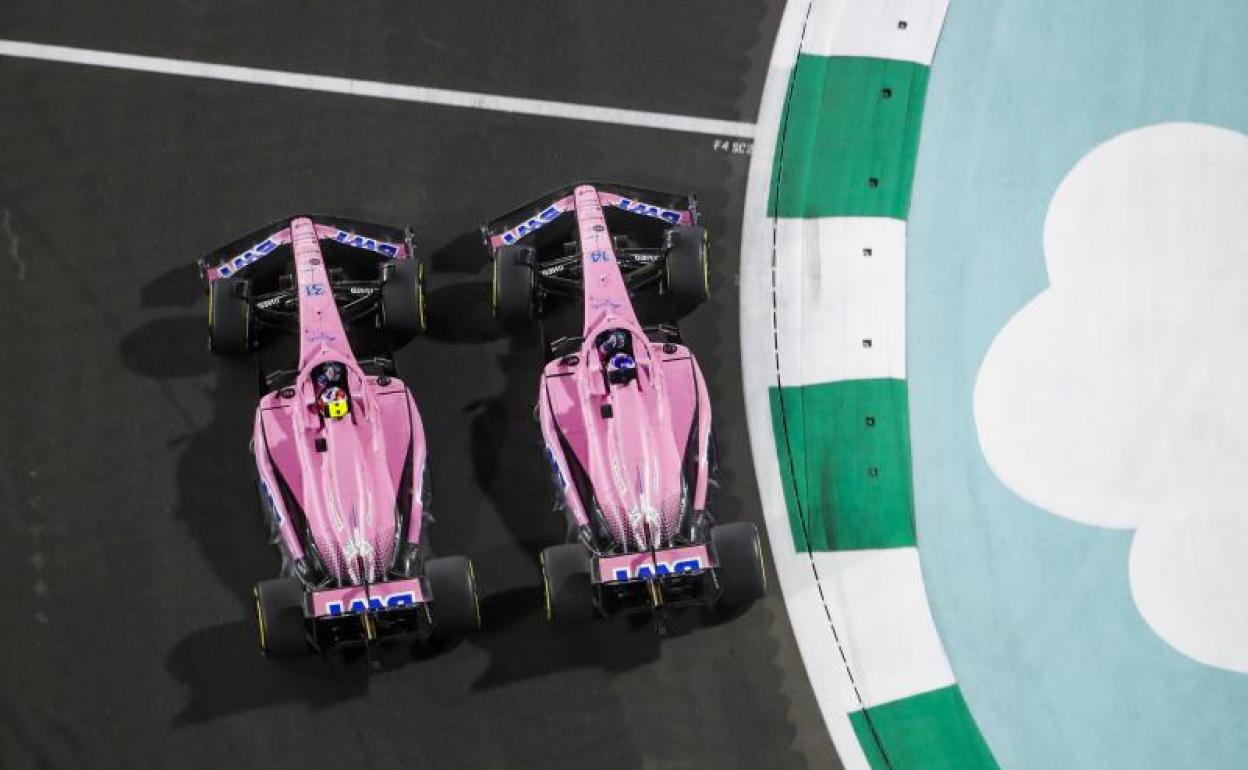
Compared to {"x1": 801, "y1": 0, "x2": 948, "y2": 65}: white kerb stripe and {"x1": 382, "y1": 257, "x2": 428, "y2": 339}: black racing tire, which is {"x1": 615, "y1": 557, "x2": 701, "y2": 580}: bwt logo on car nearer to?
{"x1": 382, "y1": 257, "x2": 428, "y2": 339}: black racing tire

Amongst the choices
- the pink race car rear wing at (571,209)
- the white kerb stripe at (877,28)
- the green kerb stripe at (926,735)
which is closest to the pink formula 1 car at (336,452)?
the pink race car rear wing at (571,209)

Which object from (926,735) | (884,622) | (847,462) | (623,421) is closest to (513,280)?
(623,421)

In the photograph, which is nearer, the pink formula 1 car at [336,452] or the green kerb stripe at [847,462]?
the pink formula 1 car at [336,452]

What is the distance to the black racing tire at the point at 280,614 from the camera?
1024 centimetres

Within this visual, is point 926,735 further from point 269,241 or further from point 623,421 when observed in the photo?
point 269,241

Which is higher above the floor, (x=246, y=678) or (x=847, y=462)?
(x=847, y=462)

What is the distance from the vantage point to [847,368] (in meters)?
11.5

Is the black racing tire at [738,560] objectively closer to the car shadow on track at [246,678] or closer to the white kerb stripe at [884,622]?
the white kerb stripe at [884,622]

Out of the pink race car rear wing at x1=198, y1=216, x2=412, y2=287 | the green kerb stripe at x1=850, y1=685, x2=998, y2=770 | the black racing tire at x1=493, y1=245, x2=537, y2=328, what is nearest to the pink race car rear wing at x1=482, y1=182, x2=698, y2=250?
the black racing tire at x1=493, y1=245, x2=537, y2=328

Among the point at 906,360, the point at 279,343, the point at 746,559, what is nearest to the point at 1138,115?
the point at 906,360

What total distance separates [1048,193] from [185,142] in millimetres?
5758

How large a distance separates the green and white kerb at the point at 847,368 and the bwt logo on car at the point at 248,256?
3.06 meters

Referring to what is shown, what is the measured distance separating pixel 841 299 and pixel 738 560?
210 cm

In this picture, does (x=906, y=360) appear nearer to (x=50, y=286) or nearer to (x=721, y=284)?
(x=721, y=284)
